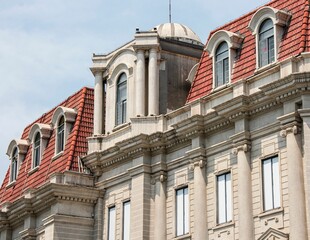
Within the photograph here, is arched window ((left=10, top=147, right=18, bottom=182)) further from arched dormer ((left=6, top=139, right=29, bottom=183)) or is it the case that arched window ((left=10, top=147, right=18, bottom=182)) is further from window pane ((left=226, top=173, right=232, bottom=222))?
window pane ((left=226, top=173, right=232, bottom=222))

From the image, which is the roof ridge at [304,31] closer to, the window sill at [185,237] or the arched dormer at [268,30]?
the arched dormer at [268,30]

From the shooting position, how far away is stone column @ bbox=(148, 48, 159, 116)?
144 feet

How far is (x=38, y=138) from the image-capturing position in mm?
52938

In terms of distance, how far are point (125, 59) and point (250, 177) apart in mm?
11842

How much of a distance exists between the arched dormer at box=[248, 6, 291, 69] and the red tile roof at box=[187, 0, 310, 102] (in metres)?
0.28

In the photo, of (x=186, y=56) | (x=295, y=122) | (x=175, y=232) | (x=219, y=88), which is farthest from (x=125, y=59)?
(x=295, y=122)

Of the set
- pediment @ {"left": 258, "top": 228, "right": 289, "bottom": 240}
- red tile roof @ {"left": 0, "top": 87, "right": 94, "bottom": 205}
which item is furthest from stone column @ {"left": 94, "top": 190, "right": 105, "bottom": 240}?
pediment @ {"left": 258, "top": 228, "right": 289, "bottom": 240}

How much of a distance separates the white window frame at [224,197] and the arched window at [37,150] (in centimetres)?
1602

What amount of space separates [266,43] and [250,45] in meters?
1.13

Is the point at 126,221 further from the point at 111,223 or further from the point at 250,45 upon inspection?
the point at 250,45

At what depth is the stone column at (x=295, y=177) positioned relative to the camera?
3409 centimetres

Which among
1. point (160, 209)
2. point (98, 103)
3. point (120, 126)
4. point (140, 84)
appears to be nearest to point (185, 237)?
point (160, 209)

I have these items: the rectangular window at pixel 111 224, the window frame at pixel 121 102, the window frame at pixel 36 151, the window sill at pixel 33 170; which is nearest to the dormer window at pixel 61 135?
the window frame at pixel 36 151

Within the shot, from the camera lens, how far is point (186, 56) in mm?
46438
